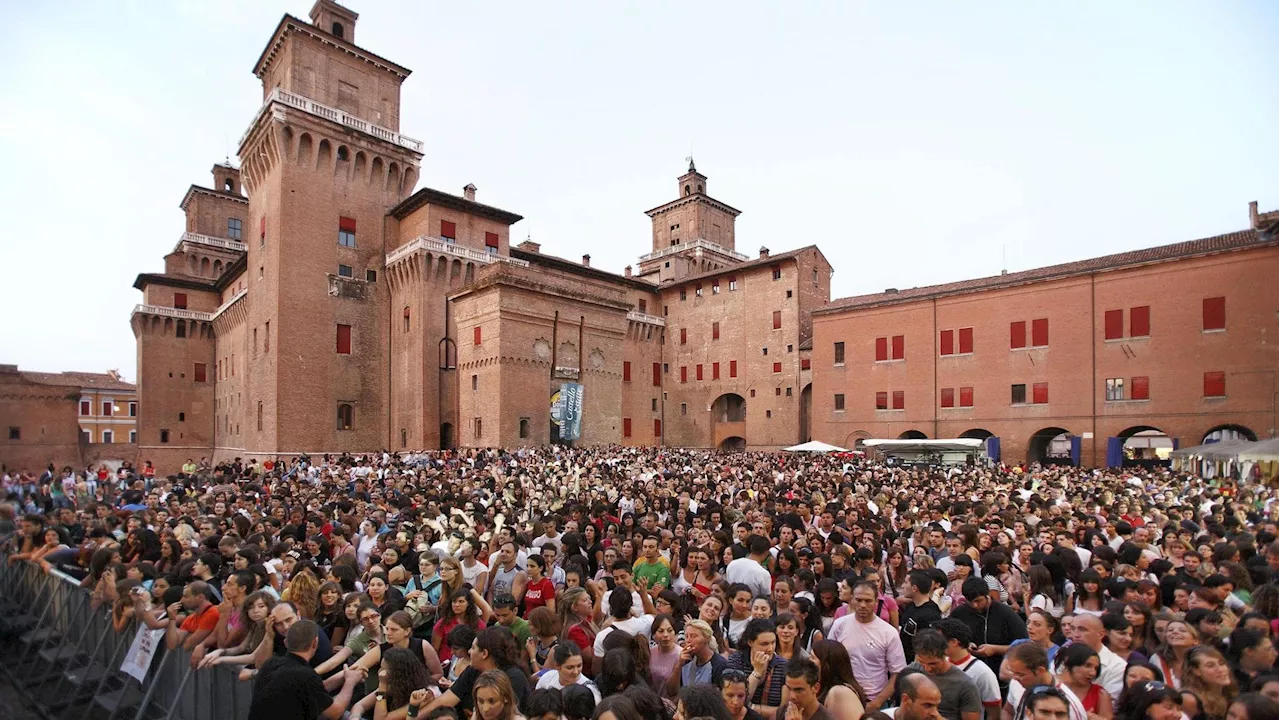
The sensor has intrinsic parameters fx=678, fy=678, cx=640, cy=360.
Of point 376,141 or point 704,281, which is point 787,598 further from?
point 704,281

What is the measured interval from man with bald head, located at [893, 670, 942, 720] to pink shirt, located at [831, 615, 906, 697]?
1.19 m

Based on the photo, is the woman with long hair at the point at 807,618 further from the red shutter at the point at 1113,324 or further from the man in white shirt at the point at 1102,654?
the red shutter at the point at 1113,324

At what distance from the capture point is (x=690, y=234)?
60219mm

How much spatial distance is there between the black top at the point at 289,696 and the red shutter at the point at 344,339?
110 ft

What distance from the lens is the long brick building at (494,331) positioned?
99.3 feet

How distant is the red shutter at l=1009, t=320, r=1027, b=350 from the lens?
1341 inches

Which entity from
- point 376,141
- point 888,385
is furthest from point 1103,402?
point 376,141

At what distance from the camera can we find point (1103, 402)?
31.6 metres

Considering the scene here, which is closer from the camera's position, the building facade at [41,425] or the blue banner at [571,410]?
the building facade at [41,425]

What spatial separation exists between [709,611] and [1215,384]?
34126 mm

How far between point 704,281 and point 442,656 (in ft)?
151

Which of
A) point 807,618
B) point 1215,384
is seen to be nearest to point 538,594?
point 807,618

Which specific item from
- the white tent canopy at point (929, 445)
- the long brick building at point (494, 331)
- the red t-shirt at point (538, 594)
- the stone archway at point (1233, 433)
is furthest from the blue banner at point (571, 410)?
the stone archway at point (1233, 433)

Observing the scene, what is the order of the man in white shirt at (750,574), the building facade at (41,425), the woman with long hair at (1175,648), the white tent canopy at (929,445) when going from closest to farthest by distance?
the woman with long hair at (1175,648) → the man in white shirt at (750,574) → the building facade at (41,425) → the white tent canopy at (929,445)
